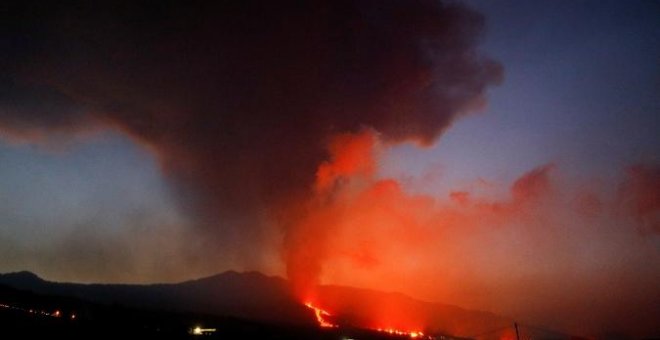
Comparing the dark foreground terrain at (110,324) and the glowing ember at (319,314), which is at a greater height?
the glowing ember at (319,314)

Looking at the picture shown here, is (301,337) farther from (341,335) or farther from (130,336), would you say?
(130,336)

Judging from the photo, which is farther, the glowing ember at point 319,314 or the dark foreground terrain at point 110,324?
the glowing ember at point 319,314

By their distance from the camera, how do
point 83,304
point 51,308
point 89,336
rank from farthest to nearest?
point 83,304, point 51,308, point 89,336

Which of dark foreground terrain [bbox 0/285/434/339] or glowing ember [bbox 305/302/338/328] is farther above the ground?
glowing ember [bbox 305/302/338/328]

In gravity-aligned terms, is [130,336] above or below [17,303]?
below

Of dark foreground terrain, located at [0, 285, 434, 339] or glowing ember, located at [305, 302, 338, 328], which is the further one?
glowing ember, located at [305, 302, 338, 328]

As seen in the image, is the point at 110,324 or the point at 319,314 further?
the point at 319,314

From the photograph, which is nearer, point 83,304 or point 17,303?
point 17,303

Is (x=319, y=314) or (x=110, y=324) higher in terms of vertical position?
(x=319, y=314)

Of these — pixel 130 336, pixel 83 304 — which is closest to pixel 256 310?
pixel 83 304

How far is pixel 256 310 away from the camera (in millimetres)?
167000

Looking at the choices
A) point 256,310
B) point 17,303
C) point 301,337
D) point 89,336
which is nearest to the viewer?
point 89,336

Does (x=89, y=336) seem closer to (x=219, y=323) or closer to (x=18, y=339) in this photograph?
(x=18, y=339)

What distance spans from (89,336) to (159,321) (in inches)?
1017
